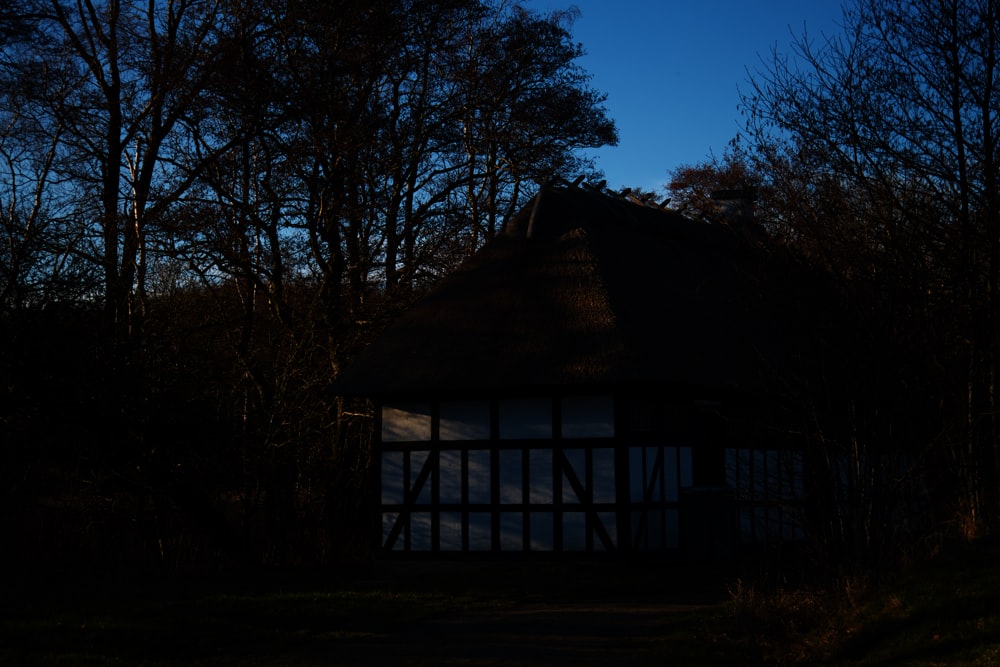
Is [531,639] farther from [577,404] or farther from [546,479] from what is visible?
[577,404]

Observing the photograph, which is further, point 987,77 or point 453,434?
point 453,434

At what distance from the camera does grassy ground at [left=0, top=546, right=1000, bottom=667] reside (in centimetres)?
912

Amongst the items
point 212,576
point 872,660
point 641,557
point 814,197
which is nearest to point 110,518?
point 212,576

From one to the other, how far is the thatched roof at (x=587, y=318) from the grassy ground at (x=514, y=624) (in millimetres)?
3252

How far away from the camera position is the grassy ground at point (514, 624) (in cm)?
912

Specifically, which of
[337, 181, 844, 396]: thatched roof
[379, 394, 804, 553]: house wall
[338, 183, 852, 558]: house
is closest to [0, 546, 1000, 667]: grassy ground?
[379, 394, 804, 553]: house wall

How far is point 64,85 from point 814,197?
48.6 ft

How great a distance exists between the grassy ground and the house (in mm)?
2237

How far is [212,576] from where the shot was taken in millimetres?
15891

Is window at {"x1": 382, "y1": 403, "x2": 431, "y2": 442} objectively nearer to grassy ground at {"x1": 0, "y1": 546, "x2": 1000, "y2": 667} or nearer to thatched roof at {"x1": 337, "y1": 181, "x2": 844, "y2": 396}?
thatched roof at {"x1": 337, "y1": 181, "x2": 844, "y2": 396}

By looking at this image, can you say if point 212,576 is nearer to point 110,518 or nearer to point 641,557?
point 110,518

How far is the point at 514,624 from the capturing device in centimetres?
1141

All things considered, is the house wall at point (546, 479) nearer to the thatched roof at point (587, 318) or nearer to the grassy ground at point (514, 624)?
the thatched roof at point (587, 318)

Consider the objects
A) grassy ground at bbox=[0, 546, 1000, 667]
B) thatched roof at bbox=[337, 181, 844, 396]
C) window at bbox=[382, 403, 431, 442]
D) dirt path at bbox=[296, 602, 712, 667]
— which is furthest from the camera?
window at bbox=[382, 403, 431, 442]
